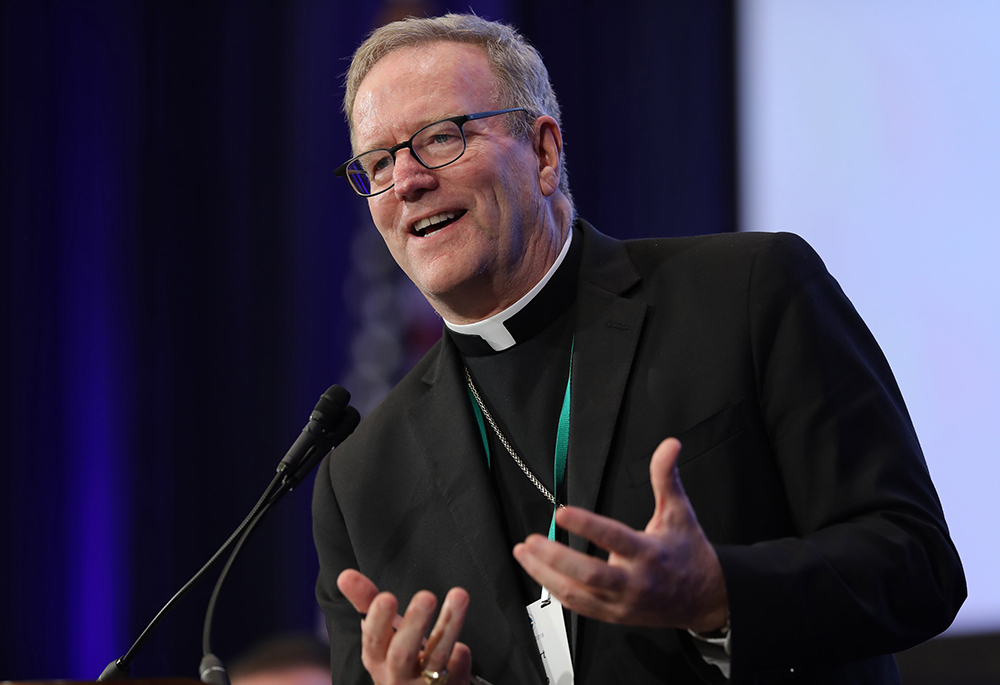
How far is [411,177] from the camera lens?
1772 millimetres

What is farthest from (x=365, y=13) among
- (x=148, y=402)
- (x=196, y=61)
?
(x=148, y=402)

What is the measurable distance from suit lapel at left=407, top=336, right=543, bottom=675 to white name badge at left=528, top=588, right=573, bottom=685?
2 cm

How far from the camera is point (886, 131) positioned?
10.5ft

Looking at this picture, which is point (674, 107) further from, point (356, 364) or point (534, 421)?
point (534, 421)

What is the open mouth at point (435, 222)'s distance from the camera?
5.91 feet

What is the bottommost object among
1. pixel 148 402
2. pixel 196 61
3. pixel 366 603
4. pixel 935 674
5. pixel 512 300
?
pixel 935 674

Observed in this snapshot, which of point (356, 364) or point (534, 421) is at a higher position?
point (534, 421)

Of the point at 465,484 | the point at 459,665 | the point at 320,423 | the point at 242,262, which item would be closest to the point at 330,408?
the point at 320,423

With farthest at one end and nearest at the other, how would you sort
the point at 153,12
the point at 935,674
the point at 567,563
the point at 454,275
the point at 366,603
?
the point at 153,12 < the point at 935,674 < the point at 454,275 < the point at 366,603 < the point at 567,563

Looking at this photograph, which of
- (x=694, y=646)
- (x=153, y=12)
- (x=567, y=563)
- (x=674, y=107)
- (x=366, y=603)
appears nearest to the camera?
(x=567, y=563)

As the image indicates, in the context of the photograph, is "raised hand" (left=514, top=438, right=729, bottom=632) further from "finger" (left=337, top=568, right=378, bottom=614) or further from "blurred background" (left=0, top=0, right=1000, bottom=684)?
"blurred background" (left=0, top=0, right=1000, bottom=684)

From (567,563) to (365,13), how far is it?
2.81 meters

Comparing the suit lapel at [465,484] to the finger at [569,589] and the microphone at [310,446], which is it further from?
the finger at [569,589]

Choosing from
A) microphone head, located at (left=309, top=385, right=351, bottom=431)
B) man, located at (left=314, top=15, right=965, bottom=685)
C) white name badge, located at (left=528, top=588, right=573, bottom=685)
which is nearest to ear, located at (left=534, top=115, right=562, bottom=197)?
man, located at (left=314, top=15, right=965, bottom=685)
